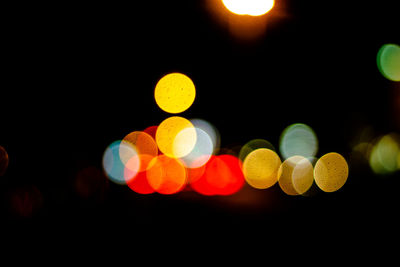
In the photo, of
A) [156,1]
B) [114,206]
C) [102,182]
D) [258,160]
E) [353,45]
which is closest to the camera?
[156,1]

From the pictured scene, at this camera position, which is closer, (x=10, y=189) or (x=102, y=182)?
(x=10, y=189)

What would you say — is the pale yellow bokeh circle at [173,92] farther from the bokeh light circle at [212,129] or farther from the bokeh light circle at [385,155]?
the bokeh light circle at [385,155]

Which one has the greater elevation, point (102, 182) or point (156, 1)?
point (156, 1)

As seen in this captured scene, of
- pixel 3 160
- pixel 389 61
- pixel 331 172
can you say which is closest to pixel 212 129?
pixel 331 172

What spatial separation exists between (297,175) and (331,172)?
266 cm

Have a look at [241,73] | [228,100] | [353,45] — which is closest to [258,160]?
[228,100]

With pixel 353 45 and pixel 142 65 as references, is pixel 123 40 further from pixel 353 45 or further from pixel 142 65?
pixel 353 45

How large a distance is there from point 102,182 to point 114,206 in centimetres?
150

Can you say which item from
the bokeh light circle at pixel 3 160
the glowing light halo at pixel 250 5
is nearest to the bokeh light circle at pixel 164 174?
the bokeh light circle at pixel 3 160

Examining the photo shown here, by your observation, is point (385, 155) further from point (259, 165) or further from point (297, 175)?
point (259, 165)

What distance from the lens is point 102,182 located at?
602cm

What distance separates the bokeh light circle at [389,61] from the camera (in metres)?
3.62

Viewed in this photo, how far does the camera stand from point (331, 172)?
10156mm

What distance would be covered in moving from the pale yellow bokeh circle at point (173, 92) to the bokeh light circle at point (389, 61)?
273 centimetres
